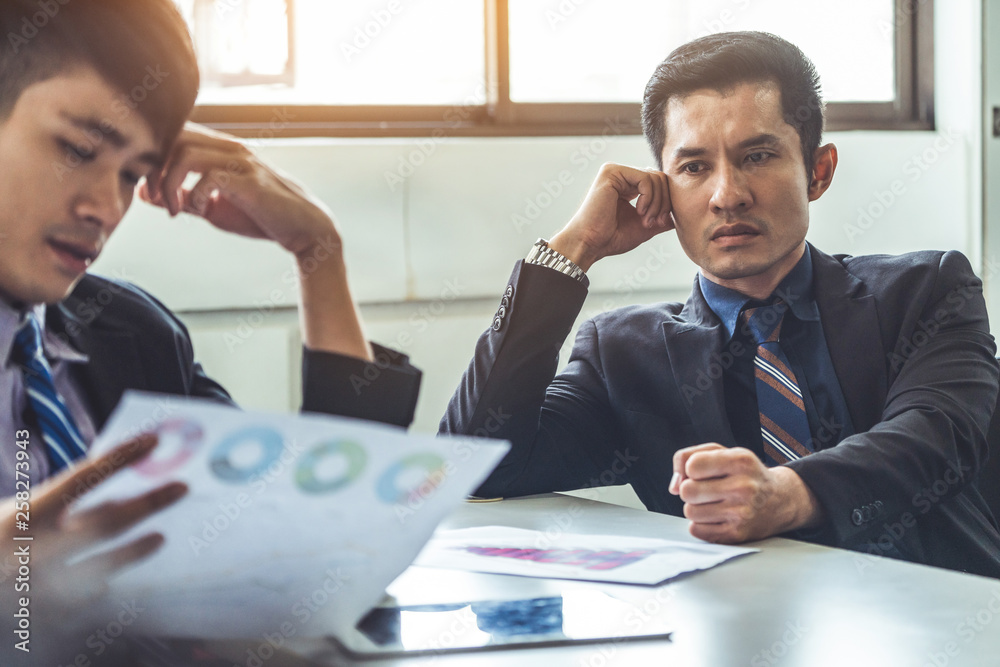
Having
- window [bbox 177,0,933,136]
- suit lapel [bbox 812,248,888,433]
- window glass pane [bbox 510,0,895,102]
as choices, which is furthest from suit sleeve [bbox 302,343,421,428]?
window glass pane [bbox 510,0,895,102]

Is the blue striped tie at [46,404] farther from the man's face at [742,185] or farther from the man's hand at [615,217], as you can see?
the man's face at [742,185]

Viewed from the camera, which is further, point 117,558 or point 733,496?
point 733,496

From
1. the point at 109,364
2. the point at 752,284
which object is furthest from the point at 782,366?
the point at 109,364

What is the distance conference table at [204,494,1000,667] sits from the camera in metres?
0.64

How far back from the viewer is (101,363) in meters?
1.10

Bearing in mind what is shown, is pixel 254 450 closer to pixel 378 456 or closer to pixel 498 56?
pixel 378 456

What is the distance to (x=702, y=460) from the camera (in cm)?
103

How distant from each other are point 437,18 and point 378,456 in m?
2.19

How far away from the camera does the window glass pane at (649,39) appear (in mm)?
2664

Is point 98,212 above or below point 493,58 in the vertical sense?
below

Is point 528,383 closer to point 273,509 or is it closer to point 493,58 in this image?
point 273,509

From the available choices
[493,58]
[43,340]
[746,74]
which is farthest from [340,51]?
[43,340]

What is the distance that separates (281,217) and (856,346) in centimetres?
85

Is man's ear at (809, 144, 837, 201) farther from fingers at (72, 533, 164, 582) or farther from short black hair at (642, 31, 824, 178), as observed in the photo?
fingers at (72, 533, 164, 582)
